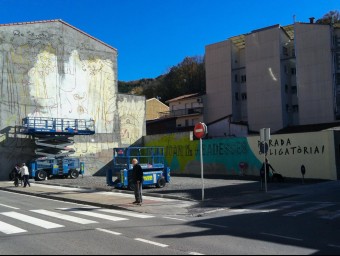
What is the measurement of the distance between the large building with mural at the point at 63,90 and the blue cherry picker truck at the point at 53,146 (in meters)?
1.12

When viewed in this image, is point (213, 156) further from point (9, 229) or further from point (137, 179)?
point (9, 229)

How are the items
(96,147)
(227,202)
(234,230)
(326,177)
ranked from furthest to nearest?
(96,147)
(326,177)
(227,202)
(234,230)

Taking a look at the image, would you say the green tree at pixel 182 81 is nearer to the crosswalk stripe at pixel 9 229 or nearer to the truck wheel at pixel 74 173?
the truck wheel at pixel 74 173

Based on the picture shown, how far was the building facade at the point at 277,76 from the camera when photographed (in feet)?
171

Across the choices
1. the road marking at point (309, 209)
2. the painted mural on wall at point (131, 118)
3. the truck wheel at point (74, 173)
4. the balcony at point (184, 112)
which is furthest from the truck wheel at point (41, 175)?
the balcony at point (184, 112)

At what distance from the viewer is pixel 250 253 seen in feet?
24.4

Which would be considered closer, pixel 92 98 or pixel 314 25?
pixel 92 98

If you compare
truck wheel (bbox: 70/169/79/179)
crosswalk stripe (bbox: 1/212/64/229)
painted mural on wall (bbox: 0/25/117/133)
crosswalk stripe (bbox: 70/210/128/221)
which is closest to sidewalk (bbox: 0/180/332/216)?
crosswalk stripe (bbox: 70/210/128/221)

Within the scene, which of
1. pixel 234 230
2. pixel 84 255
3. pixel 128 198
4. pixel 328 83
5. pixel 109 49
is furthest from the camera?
pixel 328 83

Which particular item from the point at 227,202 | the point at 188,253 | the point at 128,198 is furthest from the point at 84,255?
the point at 128,198

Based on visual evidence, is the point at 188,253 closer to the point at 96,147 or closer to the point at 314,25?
the point at 96,147

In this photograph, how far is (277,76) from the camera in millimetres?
57250

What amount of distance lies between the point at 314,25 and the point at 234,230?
48898 mm

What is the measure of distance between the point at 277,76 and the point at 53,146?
111 ft
